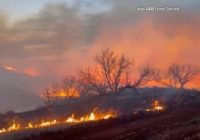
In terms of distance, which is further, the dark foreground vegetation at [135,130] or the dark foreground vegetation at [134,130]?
the dark foreground vegetation at [135,130]

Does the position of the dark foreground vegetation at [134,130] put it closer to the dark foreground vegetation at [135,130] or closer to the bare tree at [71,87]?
the dark foreground vegetation at [135,130]

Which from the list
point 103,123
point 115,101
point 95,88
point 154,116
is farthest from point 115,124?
point 95,88

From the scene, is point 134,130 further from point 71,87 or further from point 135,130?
point 71,87

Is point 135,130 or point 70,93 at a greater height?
point 70,93

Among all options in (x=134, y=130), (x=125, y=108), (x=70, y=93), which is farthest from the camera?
(x=70, y=93)

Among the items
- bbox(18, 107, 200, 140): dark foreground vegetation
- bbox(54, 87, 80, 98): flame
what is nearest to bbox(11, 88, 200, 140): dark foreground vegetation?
bbox(18, 107, 200, 140): dark foreground vegetation

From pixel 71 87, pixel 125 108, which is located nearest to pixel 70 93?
pixel 71 87

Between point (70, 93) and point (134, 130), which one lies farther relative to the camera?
point (70, 93)

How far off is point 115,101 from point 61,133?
21.7 metres

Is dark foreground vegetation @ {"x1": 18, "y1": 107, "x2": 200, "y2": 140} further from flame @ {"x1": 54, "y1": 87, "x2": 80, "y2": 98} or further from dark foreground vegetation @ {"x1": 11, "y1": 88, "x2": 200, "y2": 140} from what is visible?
flame @ {"x1": 54, "y1": 87, "x2": 80, "y2": 98}

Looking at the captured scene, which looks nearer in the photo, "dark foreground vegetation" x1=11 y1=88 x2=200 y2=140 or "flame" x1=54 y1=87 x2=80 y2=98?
"dark foreground vegetation" x1=11 y1=88 x2=200 y2=140

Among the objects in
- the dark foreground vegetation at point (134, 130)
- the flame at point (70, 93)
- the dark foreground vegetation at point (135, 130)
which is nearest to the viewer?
the dark foreground vegetation at point (134, 130)

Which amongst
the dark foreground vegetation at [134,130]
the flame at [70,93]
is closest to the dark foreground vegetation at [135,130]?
the dark foreground vegetation at [134,130]

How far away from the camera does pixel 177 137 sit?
72.5ft
